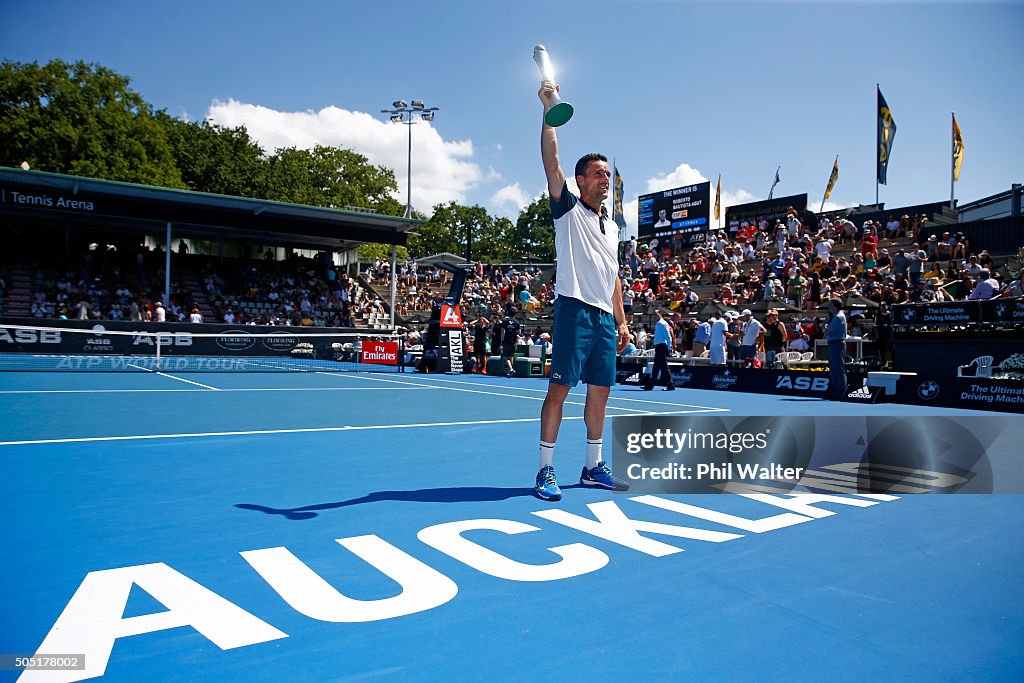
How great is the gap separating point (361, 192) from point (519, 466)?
64504 millimetres

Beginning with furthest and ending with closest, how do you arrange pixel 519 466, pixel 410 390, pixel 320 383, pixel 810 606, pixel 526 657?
pixel 320 383, pixel 410 390, pixel 519 466, pixel 810 606, pixel 526 657

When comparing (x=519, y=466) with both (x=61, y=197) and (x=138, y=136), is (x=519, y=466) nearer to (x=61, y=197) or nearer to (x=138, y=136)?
(x=61, y=197)

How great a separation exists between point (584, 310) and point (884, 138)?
106 feet

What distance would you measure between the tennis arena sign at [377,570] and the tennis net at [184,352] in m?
18.4

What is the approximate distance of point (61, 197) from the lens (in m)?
28.7

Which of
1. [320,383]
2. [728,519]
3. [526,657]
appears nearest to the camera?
[526,657]

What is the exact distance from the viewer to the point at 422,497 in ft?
14.2

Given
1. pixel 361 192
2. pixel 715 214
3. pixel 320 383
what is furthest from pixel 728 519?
pixel 361 192

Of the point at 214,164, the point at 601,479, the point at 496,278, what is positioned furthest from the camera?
the point at 214,164

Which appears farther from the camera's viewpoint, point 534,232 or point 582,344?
point 534,232

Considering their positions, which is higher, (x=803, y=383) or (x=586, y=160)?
(x=586, y=160)

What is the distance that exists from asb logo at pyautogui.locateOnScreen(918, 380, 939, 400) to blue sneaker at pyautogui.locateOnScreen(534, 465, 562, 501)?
12207 millimetres

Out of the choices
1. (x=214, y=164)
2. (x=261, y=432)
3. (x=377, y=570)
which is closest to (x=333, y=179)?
(x=214, y=164)

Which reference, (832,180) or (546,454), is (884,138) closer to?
(832,180)
